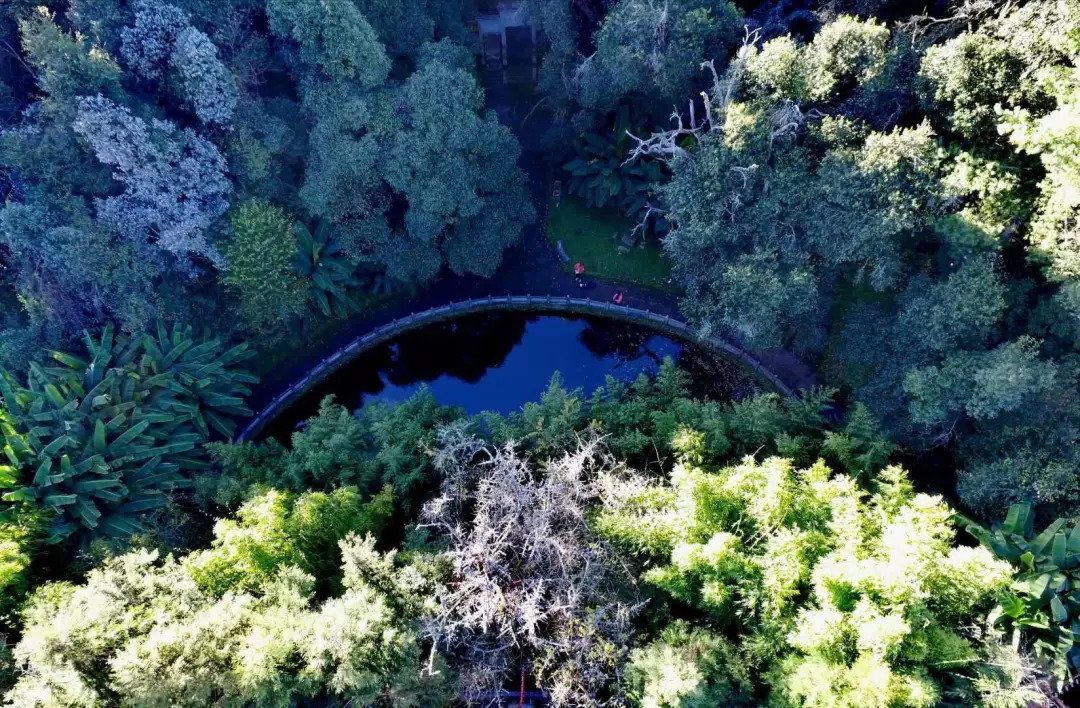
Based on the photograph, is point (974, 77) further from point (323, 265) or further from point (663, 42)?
point (323, 265)

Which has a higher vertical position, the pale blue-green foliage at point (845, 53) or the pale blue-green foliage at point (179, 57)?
the pale blue-green foliage at point (179, 57)

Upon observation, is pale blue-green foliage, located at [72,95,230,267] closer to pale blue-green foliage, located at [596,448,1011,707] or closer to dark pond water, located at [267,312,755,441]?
dark pond water, located at [267,312,755,441]

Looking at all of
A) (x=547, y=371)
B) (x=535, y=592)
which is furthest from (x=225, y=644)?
(x=547, y=371)

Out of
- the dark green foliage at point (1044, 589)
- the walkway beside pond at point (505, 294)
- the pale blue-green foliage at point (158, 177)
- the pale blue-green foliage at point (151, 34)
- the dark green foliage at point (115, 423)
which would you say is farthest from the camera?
the walkway beside pond at point (505, 294)

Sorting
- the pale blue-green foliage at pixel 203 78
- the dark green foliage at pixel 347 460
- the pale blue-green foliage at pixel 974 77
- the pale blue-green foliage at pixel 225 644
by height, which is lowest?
the pale blue-green foliage at pixel 225 644

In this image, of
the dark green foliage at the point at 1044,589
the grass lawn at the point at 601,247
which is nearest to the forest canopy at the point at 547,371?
the dark green foliage at the point at 1044,589

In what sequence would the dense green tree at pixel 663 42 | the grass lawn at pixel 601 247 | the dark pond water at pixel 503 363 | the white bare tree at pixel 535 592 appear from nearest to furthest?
the white bare tree at pixel 535 592
the dense green tree at pixel 663 42
the dark pond water at pixel 503 363
the grass lawn at pixel 601 247

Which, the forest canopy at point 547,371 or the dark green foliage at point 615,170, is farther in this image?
the dark green foliage at point 615,170

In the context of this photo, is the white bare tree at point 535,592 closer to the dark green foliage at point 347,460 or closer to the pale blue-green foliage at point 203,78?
the dark green foliage at point 347,460
